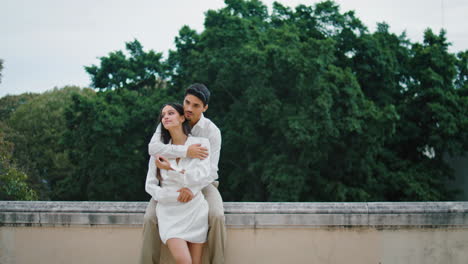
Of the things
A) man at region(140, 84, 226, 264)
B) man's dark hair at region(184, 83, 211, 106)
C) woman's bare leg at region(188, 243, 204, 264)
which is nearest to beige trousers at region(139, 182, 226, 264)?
man at region(140, 84, 226, 264)

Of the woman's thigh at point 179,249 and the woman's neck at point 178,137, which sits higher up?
the woman's neck at point 178,137

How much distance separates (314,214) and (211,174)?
934 mm

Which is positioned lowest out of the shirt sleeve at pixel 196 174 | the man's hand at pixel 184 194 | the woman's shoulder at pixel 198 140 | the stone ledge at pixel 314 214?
the stone ledge at pixel 314 214

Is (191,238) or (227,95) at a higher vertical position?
(227,95)

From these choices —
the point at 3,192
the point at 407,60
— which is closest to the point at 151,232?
the point at 3,192

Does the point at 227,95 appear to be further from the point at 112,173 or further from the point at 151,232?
the point at 151,232

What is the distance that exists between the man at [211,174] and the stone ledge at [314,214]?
0.35 meters

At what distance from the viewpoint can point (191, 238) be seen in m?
2.95

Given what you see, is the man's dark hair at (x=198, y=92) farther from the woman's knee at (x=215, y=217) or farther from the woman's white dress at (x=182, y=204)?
the woman's knee at (x=215, y=217)

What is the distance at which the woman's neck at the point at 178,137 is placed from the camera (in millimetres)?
3141

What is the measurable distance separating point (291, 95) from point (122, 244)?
35.6 feet

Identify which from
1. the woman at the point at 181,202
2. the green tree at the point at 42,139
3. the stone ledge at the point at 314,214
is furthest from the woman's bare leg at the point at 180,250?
the green tree at the point at 42,139

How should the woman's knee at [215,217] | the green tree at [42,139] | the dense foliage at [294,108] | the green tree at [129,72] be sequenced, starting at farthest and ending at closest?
the green tree at [42,139]
the green tree at [129,72]
the dense foliage at [294,108]
the woman's knee at [215,217]

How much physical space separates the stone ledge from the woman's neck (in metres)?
0.67
